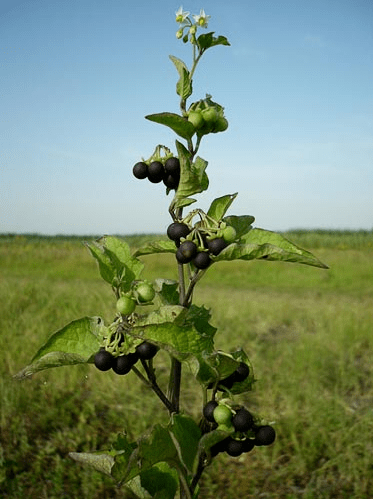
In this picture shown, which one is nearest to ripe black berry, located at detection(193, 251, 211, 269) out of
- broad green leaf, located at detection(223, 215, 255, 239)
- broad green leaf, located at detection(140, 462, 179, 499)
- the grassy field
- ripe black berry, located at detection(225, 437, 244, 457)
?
broad green leaf, located at detection(223, 215, 255, 239)

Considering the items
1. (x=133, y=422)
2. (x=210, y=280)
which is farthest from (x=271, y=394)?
(x=210, y=280)

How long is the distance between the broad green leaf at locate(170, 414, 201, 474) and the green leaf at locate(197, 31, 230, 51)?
775 mm

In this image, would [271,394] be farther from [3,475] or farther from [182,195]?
[182,195]

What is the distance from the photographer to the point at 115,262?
3.65ft

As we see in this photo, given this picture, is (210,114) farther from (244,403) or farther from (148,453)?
(244,403)

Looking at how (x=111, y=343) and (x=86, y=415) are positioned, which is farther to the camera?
(x=86, y=415)

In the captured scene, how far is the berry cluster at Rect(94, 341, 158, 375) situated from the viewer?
97 centimetres

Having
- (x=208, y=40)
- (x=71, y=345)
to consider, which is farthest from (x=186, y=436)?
(x=208, y=40)

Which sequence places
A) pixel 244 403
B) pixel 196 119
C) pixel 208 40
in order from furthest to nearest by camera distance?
pixel 244 403 → pixel 208 40 → pixel 196 119

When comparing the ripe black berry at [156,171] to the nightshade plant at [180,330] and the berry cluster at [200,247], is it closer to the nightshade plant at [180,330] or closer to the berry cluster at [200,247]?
the nightshade plant at [180,330]

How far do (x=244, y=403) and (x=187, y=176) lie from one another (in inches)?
138

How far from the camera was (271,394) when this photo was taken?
4.21m

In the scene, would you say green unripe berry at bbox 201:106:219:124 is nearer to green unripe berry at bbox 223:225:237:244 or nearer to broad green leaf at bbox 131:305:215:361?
green unripe berry at bbox 223:225:237:244

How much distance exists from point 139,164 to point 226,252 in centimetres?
27
